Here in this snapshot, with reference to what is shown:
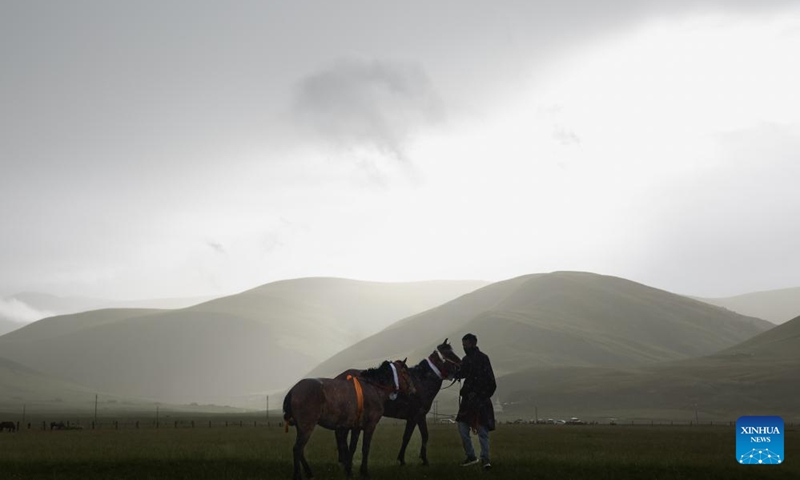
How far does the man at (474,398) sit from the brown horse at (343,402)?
5.41 feet

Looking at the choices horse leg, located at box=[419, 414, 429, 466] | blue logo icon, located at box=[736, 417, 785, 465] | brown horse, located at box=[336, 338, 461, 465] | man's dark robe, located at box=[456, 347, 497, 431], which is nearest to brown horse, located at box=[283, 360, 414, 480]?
brown horse, located at box=[336, 338, 461, 465]

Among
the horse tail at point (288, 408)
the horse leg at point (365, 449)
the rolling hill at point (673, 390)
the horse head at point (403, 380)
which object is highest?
the horse head at point (403, 380)

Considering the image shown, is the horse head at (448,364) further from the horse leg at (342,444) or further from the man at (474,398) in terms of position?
the horse leg at (342,444)

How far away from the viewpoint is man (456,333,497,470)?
20.9 metres

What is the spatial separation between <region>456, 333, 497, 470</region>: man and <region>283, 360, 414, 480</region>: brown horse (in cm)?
165

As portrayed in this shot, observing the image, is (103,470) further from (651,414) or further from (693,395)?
(693,395)

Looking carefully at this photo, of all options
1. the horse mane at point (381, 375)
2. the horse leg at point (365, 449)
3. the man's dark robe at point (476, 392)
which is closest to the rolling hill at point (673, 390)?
the man's dark robe at point (476, 392)

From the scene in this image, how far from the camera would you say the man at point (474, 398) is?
2091cm

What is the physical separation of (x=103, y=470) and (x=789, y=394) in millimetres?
158112

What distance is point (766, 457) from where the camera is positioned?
68.8ft

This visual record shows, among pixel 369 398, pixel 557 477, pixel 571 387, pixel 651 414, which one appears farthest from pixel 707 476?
pixel 571 387

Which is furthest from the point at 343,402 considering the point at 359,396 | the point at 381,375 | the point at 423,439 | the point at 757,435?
the point at 757,435

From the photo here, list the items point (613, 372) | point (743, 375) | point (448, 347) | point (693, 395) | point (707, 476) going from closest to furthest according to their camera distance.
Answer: point (707, 476) < point (448, 347) < point (693, 395) < point (743, 375) < point (613, 372)

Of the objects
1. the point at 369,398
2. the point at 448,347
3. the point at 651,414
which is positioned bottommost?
the point at 651,414
